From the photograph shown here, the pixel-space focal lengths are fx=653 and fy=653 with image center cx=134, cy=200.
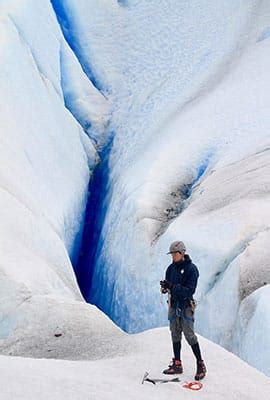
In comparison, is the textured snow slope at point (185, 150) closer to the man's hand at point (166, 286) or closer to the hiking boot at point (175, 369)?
the hiking boot at point (175, 369)

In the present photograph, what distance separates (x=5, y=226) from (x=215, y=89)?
12.9 metres

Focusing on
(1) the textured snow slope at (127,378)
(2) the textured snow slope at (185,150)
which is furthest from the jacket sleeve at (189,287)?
(2) the textured snow slope at (185,150)

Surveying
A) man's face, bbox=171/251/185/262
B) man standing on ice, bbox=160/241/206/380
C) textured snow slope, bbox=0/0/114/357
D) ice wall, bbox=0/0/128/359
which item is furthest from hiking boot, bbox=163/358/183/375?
textured snow slope, bbox=0/0/114/357

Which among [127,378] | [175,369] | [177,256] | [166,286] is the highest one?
[177,256]

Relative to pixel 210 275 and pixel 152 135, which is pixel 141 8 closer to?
pixel 152 135

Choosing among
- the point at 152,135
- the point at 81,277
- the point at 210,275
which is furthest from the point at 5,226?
the point at 152,135

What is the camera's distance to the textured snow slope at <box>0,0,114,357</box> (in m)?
11.9

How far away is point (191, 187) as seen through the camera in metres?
20.3

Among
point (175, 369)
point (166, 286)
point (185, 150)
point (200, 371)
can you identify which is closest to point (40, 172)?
point (185, 150)

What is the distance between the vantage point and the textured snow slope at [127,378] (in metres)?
6.59

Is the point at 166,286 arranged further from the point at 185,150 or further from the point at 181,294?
the point at 185,150

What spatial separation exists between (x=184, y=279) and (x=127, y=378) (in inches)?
53.5

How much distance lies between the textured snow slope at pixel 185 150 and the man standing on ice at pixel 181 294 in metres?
4.01

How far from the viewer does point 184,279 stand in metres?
7.29
